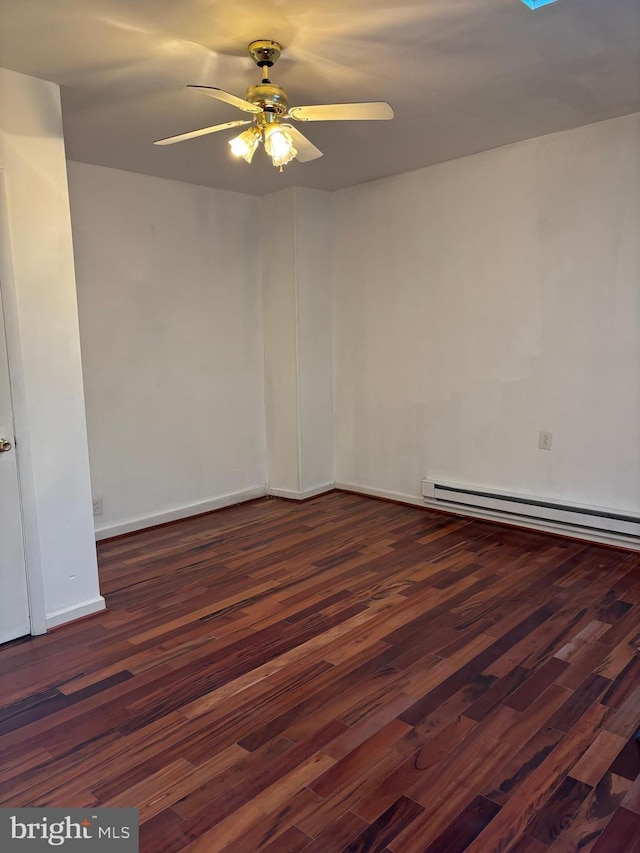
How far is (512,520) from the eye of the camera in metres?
4.10

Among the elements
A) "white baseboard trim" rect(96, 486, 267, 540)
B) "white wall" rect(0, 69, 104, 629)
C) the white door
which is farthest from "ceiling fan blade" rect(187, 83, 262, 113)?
"white baseboard trim" rect(96, 486, 267, 540)

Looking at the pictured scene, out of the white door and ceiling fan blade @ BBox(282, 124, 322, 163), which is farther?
the white door

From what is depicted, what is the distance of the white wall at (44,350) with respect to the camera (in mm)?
2596

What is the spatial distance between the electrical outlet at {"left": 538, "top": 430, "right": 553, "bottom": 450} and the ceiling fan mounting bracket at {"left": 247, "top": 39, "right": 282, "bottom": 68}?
2667 mm

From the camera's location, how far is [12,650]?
8.70 feet

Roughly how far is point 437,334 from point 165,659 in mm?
2882

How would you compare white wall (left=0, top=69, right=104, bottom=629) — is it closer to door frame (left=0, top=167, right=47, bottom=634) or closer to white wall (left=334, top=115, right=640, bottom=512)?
door frame (left=0, top=167, right=47, bottom=634)

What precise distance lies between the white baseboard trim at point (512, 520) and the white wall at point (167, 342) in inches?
40.5

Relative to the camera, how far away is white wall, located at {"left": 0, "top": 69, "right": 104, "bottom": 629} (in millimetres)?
2596

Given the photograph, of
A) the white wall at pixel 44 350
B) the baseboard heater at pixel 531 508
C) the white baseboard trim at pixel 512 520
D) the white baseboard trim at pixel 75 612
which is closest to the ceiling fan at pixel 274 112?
the white wall at pixel 44 350

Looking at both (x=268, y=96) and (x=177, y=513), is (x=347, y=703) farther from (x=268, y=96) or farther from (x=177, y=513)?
(x=177, y=513)

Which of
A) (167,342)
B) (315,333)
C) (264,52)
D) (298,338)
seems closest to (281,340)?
(298,338)

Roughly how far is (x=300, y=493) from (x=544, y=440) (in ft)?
6.45

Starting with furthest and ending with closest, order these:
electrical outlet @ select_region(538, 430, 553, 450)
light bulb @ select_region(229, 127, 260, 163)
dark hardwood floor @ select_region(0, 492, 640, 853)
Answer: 1. electrical outlet @ select_region(538, 430, 553, 450)
2. light bulb @ select_region(229, 127, 260, 163)
3. dark hardwood floor @ select_region(0, 492, 640, 853)
